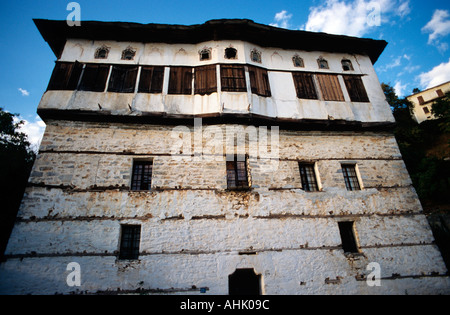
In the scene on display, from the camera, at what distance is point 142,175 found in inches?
283

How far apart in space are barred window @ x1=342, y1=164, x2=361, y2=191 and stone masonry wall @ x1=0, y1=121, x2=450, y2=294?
0.26m

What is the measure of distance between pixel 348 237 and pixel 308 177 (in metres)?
2.35

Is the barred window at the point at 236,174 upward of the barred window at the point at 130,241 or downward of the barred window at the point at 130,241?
upward

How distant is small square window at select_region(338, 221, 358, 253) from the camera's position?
689cm

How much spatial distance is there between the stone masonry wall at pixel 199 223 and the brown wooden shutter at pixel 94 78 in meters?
1.55

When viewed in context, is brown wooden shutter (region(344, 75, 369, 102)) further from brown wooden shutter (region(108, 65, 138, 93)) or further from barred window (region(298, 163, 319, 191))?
brown wooden shutter (region(108, 65, 138, 93))

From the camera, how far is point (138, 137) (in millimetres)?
7527

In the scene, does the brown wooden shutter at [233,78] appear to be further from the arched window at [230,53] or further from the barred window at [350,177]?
the barred window at [350,177]

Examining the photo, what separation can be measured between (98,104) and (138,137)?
6.21 ft

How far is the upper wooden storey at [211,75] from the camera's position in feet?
25.6

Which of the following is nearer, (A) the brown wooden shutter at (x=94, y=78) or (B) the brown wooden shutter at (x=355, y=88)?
(A) the brown wooden shutter at (x=94, y=78)
